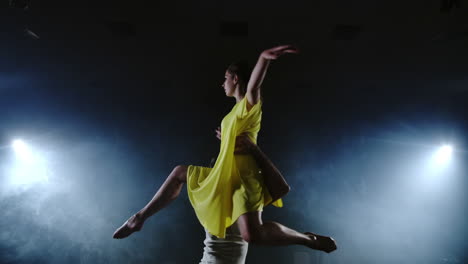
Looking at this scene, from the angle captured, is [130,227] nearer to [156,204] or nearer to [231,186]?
[156,204]

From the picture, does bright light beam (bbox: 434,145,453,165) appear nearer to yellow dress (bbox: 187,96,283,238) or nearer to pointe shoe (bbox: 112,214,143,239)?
yellow dress (bbox: 187,96,283,238)

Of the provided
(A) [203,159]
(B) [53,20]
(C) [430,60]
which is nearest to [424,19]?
(C) [430,60]

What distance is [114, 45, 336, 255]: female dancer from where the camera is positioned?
1755 millimetres

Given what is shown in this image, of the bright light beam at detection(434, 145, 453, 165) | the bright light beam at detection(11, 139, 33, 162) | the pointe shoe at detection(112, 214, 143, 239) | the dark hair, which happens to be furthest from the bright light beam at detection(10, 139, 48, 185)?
the bright light beam at detection(434, 145, 453, 165)

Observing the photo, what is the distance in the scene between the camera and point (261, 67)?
1.74 meters

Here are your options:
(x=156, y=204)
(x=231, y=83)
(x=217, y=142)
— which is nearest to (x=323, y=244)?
(x=156, y=204)

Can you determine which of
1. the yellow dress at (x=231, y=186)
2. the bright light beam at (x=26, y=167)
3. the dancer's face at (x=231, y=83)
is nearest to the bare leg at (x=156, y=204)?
the yellow dress at (x=231, y=186)

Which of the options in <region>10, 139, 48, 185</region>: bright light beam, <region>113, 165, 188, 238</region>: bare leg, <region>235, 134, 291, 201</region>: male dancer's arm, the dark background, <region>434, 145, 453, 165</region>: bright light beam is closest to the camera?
<region>235, 134, 291, 201</region>: male dancer's arm

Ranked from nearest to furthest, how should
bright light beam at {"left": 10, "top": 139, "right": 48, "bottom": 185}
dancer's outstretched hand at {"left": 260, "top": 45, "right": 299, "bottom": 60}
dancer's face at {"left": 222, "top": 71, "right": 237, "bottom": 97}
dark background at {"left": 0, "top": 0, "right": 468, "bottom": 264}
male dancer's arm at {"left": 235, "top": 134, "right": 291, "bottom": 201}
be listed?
dancer's outstretched hand at {"left": 260, "top": 45, "right": 299, "bottom": 60} → male dancer's arm at {"left": 235, "top": 134, "right": 291, "bottom": 201} → dancer's face at {"left": 222, "top": 71, "right": 237, "bottom": 97} → dark background at {"left": 0, "top": 0, "right": 468, "bottom": 264} → bright light beam at {"left": 10, "top": 139, "right": 48, "bottom": 185}

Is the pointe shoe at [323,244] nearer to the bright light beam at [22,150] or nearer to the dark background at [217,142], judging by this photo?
the dark background at [217,142]

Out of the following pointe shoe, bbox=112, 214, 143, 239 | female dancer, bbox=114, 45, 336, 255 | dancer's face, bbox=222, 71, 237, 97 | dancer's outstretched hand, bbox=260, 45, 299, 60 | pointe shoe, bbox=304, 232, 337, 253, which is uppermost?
dancer's outstretched hand, bbox=260, 45, 299, 60

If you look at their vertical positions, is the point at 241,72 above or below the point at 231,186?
above

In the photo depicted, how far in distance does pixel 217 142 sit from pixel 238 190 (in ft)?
9.71

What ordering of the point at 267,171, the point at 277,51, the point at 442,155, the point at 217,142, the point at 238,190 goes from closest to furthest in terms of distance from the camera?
1. the point at 277,51
2. the point at 238,190
3. the point at 267,171
4. the point at 217,142
5. the point at 442,155
